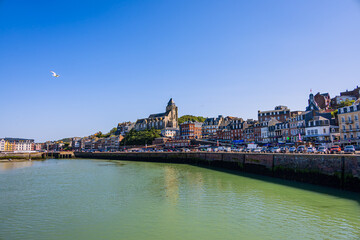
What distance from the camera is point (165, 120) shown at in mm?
136625

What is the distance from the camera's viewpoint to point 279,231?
39.2 ft

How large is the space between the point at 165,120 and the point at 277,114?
64.9 metres

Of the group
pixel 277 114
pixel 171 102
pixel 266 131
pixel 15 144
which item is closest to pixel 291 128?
pixel 266 131

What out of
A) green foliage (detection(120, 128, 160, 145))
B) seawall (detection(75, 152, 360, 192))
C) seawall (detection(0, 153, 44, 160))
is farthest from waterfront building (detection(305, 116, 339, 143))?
seawall (detection(0, 153, 44, 160))

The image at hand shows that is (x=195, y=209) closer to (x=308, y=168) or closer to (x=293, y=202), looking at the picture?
(x=293, y=202)

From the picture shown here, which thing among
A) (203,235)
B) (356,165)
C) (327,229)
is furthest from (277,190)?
(203,235)

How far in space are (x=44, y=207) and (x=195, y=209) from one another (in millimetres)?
10729

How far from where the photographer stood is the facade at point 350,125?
47.7 m

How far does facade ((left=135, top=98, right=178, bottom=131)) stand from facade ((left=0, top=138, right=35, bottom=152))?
8645 centimetres

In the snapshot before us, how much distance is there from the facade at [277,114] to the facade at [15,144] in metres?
150

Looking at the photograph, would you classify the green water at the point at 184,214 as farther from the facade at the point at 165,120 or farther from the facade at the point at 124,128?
the facade at the point at 124,128

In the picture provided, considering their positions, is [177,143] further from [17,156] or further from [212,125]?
[17,156]

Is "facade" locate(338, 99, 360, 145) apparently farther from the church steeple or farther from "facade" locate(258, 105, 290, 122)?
the church steeple

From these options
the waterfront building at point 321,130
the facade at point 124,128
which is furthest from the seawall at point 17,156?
the waterfront building at point 321,130
